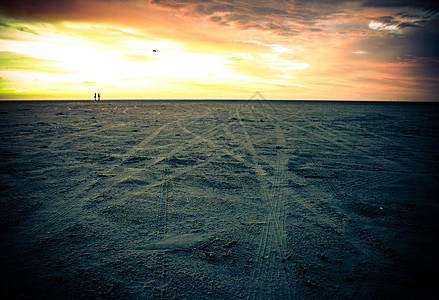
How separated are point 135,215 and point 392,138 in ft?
42.3

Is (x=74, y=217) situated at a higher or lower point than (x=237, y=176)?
lower

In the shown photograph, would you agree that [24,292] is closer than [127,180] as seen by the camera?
Yes

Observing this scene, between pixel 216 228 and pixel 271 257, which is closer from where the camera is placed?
pixel 271 257

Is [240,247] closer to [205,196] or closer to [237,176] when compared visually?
[205,196]

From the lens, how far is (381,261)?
2.82 m

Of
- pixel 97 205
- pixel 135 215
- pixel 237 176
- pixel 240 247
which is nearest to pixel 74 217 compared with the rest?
pixel 97 205

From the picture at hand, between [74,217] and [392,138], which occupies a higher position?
[392,138]

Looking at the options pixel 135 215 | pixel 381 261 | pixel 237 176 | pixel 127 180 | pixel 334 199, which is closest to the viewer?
pixel 381 261

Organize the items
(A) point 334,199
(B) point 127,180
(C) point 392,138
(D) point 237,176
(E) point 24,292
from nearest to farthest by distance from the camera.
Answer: (E) point 24,292 < (A) point 334,199 < (B) point 127,180 < (D) point 237,176 < (C) point 392,138

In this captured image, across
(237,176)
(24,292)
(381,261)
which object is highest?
(237,176)

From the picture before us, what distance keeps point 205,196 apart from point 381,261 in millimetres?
3052

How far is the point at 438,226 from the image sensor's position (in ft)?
11.6

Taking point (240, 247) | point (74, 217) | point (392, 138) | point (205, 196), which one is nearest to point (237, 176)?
point (205, 196)

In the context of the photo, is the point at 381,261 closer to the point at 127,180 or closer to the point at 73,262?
the point at 73,262
